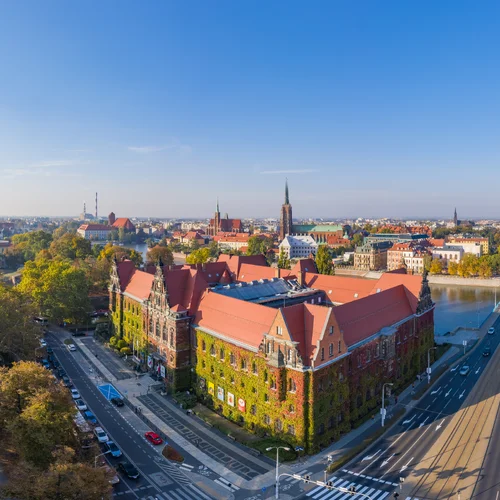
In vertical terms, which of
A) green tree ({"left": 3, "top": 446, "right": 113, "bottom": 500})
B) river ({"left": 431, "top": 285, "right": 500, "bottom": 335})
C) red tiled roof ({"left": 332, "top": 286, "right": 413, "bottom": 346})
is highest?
red tiled roof ({"left": 332, "top": 286, "right": 413, "bottom": 346})

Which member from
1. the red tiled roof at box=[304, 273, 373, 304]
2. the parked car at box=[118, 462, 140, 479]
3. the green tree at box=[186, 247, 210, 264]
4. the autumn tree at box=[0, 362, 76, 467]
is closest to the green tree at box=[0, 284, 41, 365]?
the autumn tree at box=[0, 362, 76, 467]

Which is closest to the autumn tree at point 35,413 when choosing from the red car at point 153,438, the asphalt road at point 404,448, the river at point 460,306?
the red car at point 153,438

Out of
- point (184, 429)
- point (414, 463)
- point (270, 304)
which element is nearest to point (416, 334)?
point (270, 304)

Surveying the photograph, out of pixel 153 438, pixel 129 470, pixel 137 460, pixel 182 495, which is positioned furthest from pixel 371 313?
pixel 129 470

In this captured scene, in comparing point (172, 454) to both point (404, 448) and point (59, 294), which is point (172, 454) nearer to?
point (404, 448)

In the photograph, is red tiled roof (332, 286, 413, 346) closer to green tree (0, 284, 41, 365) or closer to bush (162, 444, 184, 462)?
bush (162, 444, 184, 462)

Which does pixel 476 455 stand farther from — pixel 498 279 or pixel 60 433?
pixel 498 279
